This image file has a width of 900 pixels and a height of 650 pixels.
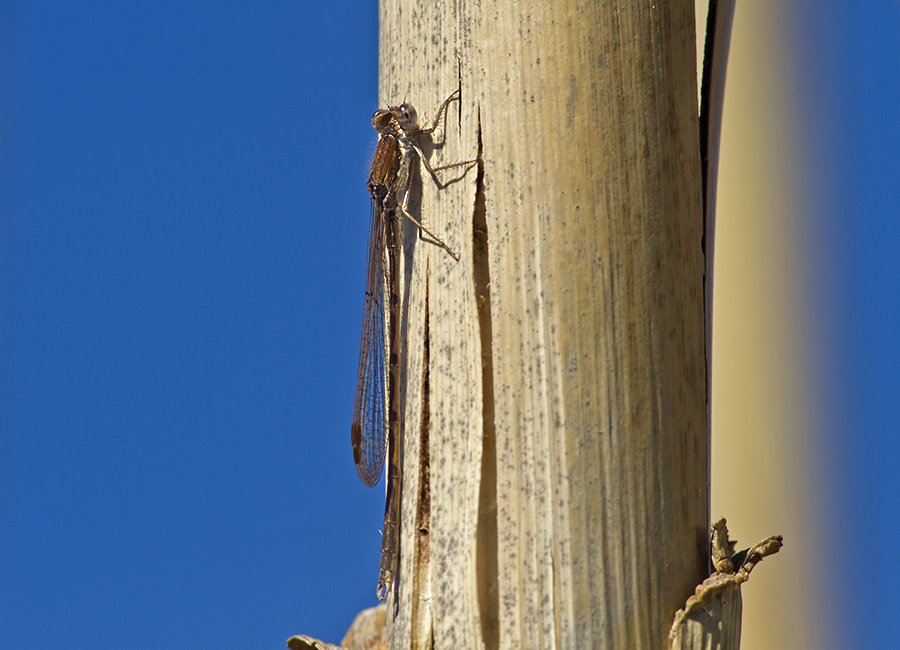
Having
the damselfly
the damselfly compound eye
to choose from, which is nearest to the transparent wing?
the damselfly

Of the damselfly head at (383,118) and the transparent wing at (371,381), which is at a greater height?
the damselfly head at (383,118)

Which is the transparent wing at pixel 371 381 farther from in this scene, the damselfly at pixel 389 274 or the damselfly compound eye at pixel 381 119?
the damselfly compound eye at pixel 381 119

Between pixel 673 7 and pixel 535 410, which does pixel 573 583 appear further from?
pixel 673 7

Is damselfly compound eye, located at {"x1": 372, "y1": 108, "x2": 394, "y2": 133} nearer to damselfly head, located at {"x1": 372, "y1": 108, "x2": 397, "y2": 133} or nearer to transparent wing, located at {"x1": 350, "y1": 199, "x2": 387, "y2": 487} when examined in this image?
damselfly head, located at {"x1": 372, "y1": 108, "x2": 397, "y2": 133}

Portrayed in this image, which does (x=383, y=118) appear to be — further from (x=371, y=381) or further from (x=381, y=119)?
(x=371, y=381)

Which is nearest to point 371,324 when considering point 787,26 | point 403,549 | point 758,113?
point 403,549

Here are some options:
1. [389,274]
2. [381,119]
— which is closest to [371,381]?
[389,274]

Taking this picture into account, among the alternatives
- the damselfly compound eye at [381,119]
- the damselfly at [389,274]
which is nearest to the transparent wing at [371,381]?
the damselfly at [389,274]
